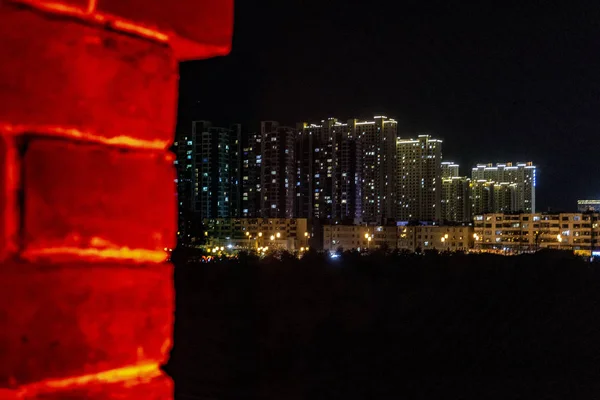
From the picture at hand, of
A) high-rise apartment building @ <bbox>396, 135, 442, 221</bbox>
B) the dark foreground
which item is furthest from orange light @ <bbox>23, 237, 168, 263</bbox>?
high-rise apartment building @ <bbox>396, 135, 442, 221</bbox>

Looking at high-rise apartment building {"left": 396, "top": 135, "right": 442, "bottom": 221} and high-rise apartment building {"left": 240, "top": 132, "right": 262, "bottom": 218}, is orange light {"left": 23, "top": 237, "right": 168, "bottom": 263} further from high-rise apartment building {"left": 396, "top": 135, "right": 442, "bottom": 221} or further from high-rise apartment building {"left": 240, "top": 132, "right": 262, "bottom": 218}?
high-rise apartment building {"left": 396, "top": 135, "right": 442, "bottom": 221}

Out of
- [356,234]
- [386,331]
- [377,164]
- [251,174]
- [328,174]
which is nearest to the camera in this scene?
[386,331]

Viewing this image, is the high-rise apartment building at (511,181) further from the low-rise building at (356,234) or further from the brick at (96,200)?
the brick at (96,200)

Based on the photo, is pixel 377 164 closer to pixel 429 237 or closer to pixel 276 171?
pixel 429 237

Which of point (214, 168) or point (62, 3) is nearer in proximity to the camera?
point (62, 3)

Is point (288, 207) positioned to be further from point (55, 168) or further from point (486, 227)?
point (55, 168)

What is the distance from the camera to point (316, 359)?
9727 millimetres

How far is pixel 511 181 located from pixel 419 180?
A: 49.7 feet

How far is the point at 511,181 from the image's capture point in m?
75.6

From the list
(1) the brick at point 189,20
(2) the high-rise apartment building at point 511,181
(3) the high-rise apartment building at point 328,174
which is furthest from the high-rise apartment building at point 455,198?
(1) the brick at point 189,20

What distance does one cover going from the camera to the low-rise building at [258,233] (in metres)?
48.4

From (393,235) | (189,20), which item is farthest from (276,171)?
(189,20)

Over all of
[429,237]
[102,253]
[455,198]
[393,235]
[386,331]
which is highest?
[455,198]

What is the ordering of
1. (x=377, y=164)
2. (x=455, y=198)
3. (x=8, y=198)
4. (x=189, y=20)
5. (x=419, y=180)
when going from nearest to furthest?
(x=8, y=198)
(x=189, y=20)
(x=377, y=164)
(x=419, y=180)
(x=455, y=198)
